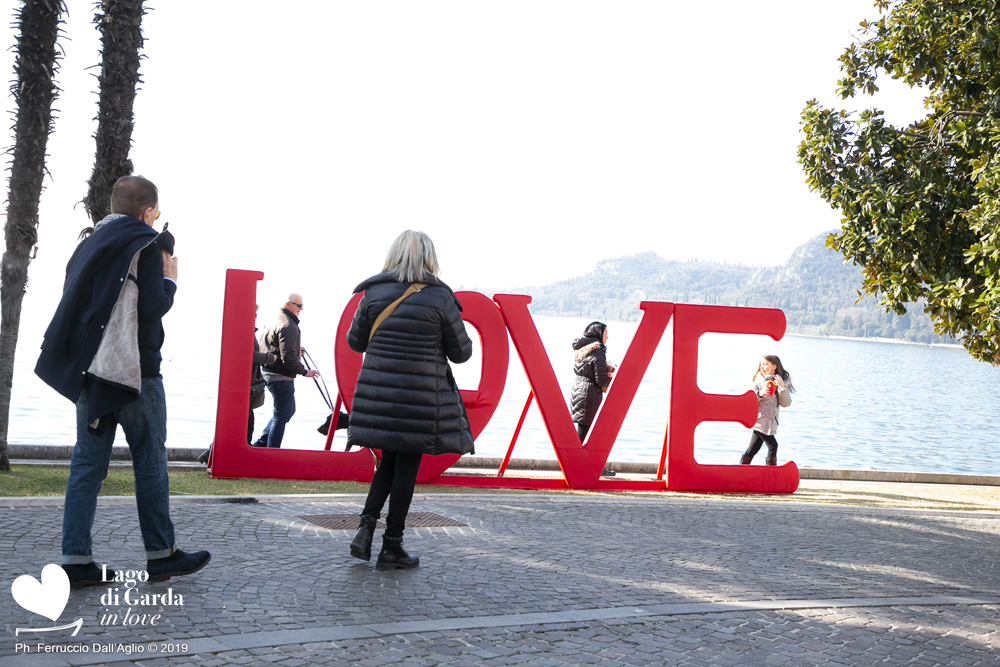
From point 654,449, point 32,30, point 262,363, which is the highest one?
point 32,30

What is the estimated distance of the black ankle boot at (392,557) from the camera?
5.11 meters

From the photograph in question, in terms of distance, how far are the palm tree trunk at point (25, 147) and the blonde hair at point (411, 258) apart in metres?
4.69

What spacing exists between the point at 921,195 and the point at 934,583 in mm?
5361

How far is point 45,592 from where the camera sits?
3.92 meters

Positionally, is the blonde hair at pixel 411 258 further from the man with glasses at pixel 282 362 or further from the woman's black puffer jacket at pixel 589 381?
the woman's black puffer jacket at pixel 589 381

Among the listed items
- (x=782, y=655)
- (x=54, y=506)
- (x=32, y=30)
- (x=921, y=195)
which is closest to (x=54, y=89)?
(x=32, y=30)

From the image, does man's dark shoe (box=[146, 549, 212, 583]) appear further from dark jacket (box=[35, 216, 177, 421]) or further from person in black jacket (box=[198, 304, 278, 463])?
person in black jacket (box=[198, 304, 278, 463])

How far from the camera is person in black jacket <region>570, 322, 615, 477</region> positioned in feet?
34.6

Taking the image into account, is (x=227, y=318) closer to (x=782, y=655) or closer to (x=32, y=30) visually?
(x=32, y=30)

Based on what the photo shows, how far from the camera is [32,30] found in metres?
8.02

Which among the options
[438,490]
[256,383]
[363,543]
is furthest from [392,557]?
[256,383]

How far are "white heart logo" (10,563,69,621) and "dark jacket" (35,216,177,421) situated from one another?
73 centimetres

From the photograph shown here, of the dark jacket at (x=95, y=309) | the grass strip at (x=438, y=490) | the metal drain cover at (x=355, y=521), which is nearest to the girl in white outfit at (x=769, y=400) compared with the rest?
the grass strip at (x=438, y=490)

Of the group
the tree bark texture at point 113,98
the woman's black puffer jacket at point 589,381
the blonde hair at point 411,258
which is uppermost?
the tree bark texture at point 113,98
